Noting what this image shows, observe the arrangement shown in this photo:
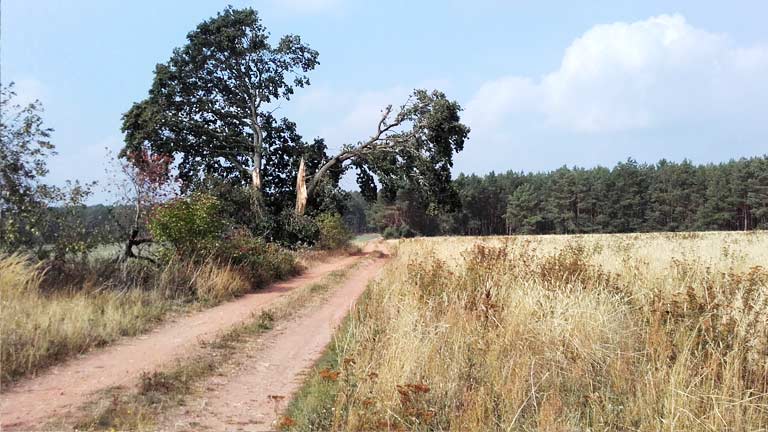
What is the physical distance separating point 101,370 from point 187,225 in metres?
7.49

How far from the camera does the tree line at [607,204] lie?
7000 cm

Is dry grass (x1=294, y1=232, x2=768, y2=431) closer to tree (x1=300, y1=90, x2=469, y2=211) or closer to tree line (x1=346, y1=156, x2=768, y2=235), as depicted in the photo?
tree (x1=300, y1=90, x2=469, y2=211)

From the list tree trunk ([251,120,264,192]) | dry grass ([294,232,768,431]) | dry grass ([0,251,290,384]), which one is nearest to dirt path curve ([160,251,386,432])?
dry grass ([294,232,768,431])

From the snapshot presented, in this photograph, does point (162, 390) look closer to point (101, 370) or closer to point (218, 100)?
point (101, 370)

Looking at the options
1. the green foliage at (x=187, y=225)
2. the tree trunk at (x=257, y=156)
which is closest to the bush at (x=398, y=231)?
the tree trunk at (x=257, y=156)

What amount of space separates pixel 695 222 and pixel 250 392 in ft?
259

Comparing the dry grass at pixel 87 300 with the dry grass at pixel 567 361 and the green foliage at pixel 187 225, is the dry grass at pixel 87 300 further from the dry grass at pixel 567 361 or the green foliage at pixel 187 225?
the dry grass at pixel 567 361

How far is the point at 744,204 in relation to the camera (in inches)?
2709

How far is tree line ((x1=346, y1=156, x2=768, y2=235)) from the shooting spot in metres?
70.0

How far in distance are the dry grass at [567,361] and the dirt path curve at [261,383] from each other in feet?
2.29

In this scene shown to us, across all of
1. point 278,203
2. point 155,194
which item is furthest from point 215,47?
point 155,194

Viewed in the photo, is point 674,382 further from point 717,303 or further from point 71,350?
point 71,350

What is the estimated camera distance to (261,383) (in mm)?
6508

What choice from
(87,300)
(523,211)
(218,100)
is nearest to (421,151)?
(218,100)
